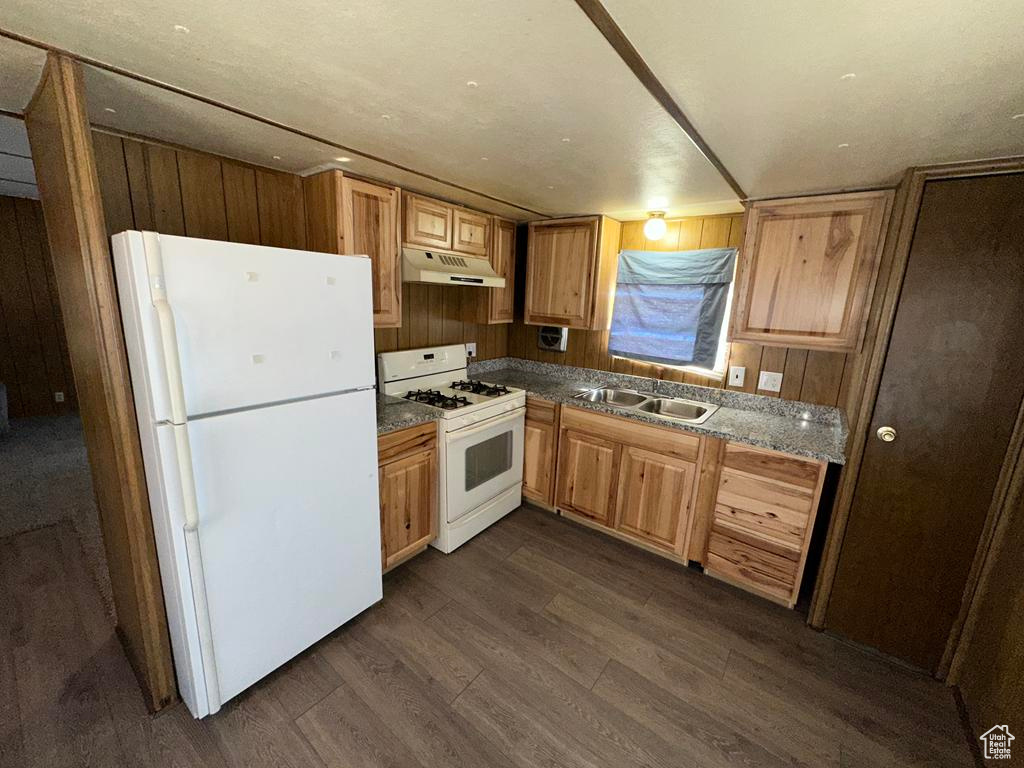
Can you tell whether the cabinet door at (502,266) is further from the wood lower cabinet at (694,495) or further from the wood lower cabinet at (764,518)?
the wood lower cabinet at (764,518)

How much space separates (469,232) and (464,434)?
1.39 meters

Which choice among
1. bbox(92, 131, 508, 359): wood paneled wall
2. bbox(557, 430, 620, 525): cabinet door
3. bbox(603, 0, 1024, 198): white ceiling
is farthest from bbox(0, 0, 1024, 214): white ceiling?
bbox(557, 430, 620, 525): cabinet door

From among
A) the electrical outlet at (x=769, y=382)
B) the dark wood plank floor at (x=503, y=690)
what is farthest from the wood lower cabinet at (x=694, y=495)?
the electrical outlet at (x=769, y=382)

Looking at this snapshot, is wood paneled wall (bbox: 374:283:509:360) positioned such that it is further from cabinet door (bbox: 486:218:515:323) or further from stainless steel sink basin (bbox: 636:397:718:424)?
stainless steel sink basin (bbox: 636:397:718:424)

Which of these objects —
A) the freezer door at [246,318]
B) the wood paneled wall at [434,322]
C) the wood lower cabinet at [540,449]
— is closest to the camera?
the freezer door at [246,318]

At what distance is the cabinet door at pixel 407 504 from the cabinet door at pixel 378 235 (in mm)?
817

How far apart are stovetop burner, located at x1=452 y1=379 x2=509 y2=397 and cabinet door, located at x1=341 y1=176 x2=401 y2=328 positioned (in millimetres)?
747

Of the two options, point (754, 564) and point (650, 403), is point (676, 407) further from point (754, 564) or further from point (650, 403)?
point (754, 564)

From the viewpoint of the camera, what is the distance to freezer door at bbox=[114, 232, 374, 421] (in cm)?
121

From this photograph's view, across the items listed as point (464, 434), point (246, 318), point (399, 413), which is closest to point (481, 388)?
point (464, 434)

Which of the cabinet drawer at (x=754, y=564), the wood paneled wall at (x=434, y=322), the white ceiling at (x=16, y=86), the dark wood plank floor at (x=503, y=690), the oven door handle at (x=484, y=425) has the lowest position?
the dark wood plank floor at (x=503, y=690)

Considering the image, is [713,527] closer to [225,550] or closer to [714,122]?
[714,122]

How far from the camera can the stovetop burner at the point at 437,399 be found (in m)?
2.48

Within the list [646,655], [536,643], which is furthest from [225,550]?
[646,655]
